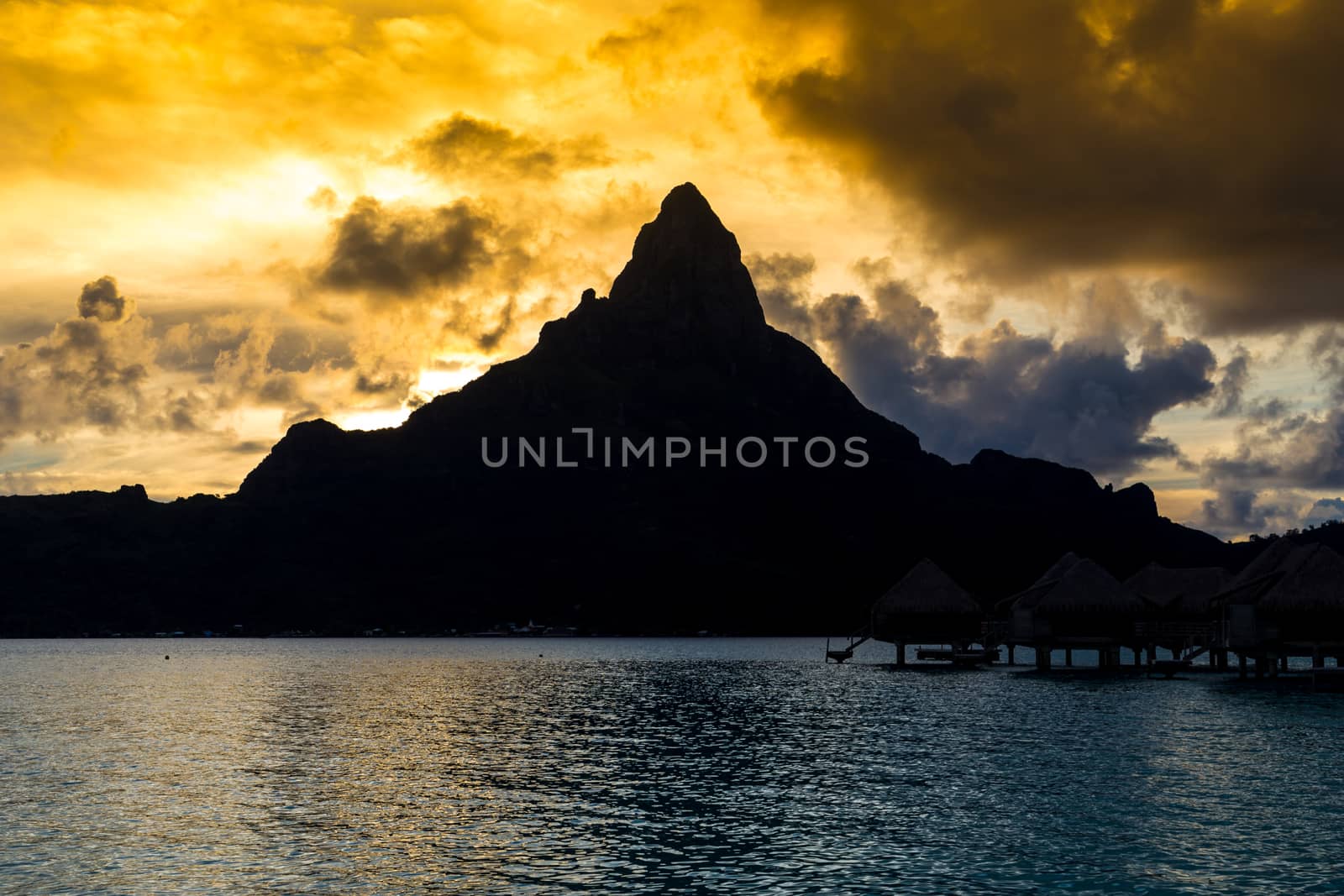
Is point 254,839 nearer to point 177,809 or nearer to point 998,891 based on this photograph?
point 177,809

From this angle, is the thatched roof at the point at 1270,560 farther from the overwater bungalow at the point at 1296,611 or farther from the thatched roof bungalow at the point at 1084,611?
the thatched roof bungalow at the point at 1084,611

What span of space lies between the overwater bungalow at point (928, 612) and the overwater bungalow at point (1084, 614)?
24.9ft

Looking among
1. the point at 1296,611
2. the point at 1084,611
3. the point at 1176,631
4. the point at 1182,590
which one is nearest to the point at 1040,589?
the point at 1084,611

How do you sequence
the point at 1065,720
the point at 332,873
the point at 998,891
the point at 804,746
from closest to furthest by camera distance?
the point at 998,891
the point at 332,873
the point at 804,746
the point at 1065,720

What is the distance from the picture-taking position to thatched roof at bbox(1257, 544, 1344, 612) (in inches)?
3009

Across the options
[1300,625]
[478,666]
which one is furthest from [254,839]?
[478,666]

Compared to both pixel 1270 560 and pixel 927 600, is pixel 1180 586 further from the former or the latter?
pixel 927 600

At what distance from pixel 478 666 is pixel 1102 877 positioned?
11515 centimetres

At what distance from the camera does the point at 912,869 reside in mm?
27031

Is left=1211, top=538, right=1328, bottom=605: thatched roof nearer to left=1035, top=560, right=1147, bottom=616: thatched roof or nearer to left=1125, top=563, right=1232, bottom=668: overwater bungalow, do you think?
left=1125, top=563, right=1232, bottom=668: overwater bungalow

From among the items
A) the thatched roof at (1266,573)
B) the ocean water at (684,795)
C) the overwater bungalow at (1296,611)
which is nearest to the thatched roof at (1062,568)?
the thatched roof at (1266,573)

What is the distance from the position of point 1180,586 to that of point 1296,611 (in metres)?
24.6

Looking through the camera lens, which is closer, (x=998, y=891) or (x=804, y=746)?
(x=998, y=891)

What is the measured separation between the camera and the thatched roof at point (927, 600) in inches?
4001
